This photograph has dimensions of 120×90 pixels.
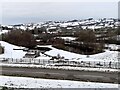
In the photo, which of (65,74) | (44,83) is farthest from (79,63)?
(44,83)

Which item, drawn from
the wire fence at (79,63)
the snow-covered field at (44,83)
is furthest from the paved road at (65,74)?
the wire fence at (79,63)

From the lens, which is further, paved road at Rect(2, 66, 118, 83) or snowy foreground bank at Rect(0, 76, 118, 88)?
paved road at Rect(2, 66, 118, 83)

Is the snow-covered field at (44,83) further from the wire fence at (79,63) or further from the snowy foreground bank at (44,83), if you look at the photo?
the wire fence at (79,63)

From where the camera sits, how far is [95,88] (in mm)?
15055

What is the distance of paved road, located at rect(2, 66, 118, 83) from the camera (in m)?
18.6

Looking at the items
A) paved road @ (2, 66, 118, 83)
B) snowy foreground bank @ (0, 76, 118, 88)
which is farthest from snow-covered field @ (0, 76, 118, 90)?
paved road @ (2, 66, 118, 83)

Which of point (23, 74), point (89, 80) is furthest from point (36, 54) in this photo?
point (89, 80)

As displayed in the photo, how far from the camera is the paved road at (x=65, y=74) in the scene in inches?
731

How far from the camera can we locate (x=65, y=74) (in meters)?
19.9

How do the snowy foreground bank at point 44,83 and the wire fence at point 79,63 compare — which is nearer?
the snowy foreground bank at point 44,83

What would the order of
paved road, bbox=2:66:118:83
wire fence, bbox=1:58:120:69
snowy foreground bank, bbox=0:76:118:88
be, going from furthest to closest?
1. wire fence, bbox=1:58:120:69
2. paved road, bbox=2:66:118:83
3. snowy foreground bank, bbox=0:76:118:88

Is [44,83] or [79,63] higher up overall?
[44,83]

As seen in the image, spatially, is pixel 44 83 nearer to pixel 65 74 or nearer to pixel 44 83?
pixel 44 83

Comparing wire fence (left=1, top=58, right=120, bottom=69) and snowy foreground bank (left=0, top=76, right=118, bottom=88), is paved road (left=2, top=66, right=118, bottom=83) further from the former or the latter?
wire fence (left=1, top=58, right=120, bottom=69)
